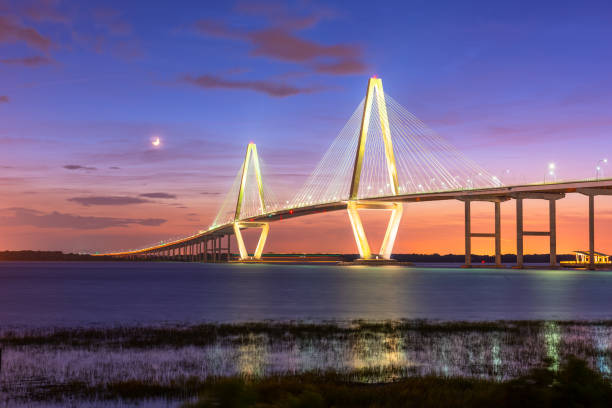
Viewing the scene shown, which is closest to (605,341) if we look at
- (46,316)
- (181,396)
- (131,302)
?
(181,396)

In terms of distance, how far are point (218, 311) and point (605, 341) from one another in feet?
62.0

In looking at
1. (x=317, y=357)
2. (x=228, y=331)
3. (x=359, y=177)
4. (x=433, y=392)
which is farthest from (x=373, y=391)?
(x=359, y=177)

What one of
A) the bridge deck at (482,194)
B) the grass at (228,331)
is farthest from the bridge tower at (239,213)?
the grass at (228,331)

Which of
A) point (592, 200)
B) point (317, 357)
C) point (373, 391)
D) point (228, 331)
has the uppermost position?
point (592, 200)

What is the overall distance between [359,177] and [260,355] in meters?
70.0

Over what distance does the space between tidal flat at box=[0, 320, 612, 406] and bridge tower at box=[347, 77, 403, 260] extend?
5769 cm

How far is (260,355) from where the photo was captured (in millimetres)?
16641

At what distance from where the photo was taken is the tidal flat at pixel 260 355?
493 inches

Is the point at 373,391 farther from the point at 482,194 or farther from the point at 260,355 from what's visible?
the point at 482,194

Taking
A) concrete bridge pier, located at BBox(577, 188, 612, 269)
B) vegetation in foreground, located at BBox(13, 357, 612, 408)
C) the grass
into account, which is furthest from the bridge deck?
vegetation in foreground, located at BBox(13, 357, 612, 408)

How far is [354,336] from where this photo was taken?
2106 cm

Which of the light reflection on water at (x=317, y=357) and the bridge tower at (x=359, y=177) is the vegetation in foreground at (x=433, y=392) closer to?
the light reflection on water at (x=317, y=357)

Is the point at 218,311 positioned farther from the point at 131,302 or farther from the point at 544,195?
the point at 544,195

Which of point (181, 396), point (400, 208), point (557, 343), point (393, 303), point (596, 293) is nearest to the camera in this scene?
point (181, 396)
